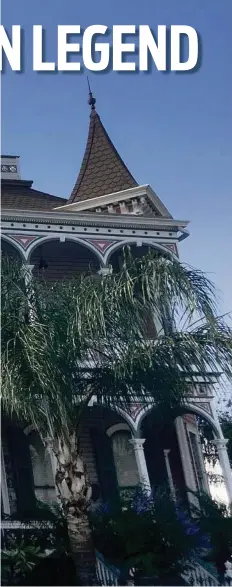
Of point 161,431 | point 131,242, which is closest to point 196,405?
point 161,431

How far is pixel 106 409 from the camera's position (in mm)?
23750

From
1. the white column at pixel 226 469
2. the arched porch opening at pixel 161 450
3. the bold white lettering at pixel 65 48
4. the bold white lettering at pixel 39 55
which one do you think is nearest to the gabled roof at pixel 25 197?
the arched porch opening at pixel 161 450

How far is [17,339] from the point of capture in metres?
15.7

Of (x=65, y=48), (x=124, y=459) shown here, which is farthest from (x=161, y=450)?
(x=65, y=48)

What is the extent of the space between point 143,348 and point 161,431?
9086 millimetres

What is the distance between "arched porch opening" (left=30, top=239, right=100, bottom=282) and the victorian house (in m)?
0.03

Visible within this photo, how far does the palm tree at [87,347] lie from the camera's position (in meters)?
15.7

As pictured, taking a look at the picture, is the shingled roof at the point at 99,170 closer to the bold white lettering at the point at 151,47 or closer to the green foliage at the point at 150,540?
the bold white lettering at the point at 151,47

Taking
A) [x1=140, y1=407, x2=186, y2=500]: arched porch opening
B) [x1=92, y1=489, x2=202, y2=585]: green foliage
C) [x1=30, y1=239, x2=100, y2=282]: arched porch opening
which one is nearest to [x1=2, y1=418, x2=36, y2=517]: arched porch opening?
[x1=140, y1=407, x2=186, y2=500]: arched porch opening

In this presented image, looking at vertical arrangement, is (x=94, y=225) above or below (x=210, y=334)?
above

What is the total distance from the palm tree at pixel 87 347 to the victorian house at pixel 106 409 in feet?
18.1

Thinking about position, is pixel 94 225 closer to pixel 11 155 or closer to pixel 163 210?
pixel 163 210

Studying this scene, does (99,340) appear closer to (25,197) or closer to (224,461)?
(224,461)

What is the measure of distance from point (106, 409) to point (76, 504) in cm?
781
